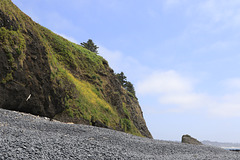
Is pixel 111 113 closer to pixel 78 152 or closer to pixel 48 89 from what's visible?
pixel 48 89

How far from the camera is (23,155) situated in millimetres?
5805

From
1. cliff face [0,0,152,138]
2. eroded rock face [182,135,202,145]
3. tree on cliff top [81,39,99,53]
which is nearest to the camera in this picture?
cliff face [0,0,152,138]

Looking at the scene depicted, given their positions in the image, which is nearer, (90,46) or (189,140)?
(189,140)

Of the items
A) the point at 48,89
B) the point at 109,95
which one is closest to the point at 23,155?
the point at 48,89

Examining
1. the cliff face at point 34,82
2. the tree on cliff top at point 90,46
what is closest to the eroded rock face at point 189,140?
the cliff face at point 34,82

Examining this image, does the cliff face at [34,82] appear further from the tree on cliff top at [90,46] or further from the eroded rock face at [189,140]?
the tree on cliff top at [90,46]

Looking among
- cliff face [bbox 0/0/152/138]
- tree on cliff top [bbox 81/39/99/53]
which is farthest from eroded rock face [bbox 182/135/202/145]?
tree on cliff top [bbox 81/39/99/53]

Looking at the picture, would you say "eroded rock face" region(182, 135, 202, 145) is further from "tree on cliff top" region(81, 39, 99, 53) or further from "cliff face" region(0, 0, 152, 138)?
"tree on cliff top" region(81, 39, 99, 53)

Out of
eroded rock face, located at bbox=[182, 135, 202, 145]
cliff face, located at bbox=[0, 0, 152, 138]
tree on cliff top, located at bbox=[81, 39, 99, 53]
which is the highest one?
tree on cliff top, located at bbox=[81, 39, 99, 53]

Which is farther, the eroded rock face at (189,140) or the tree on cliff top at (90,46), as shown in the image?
the tree on cliff top at (90,46)

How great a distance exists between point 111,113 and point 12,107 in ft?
48.0

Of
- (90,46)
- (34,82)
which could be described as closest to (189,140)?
(34,82)

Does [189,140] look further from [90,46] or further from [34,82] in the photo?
[90,46]

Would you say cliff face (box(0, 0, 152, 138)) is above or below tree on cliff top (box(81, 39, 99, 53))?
below
